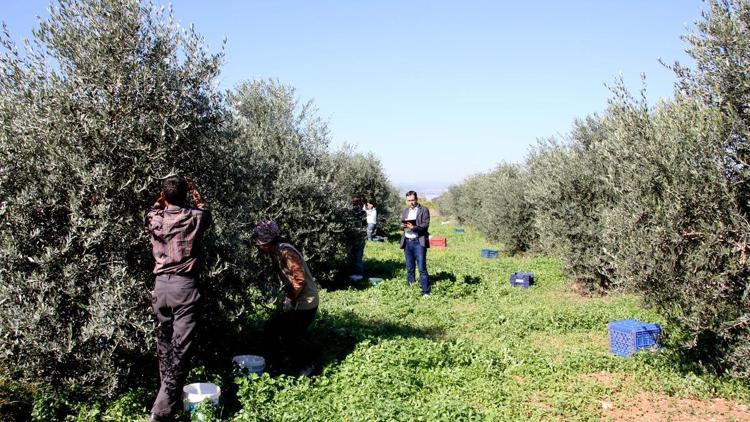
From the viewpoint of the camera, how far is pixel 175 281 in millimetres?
5043

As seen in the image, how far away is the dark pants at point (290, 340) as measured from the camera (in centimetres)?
681

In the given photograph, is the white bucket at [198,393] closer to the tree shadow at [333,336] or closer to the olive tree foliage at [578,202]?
the tree shadow at [333,336]

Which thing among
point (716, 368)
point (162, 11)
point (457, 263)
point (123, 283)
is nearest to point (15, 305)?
point (123, 283)

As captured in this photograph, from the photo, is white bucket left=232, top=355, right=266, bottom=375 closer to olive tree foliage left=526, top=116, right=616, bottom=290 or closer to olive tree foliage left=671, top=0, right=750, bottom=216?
olive tree foliage left=671, top=0, right=750, bottom=216

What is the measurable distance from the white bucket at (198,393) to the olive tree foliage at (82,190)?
24.4 inches

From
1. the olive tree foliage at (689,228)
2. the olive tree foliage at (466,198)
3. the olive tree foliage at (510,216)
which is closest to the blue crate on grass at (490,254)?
the olive tree foliage at (510,216)

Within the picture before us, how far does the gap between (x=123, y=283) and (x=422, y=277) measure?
7682 millimetres

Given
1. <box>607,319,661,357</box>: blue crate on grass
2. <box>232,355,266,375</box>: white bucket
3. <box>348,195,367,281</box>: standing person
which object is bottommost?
<box>607,319,661,357</box>: blue crate on grass

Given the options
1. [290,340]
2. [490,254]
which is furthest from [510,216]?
[290,340]

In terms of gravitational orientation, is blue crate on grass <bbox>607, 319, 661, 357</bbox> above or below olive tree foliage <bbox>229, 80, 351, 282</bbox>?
below

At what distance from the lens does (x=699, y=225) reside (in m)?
5.91

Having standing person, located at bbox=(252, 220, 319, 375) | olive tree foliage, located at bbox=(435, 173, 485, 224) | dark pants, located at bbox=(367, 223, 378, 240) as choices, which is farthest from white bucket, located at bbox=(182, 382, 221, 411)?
olive tree foliage, located at bbox=(435, 173, 485, 224)

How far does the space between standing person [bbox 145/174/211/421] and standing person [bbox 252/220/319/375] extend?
141cm

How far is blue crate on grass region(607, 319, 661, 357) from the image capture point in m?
7.63
